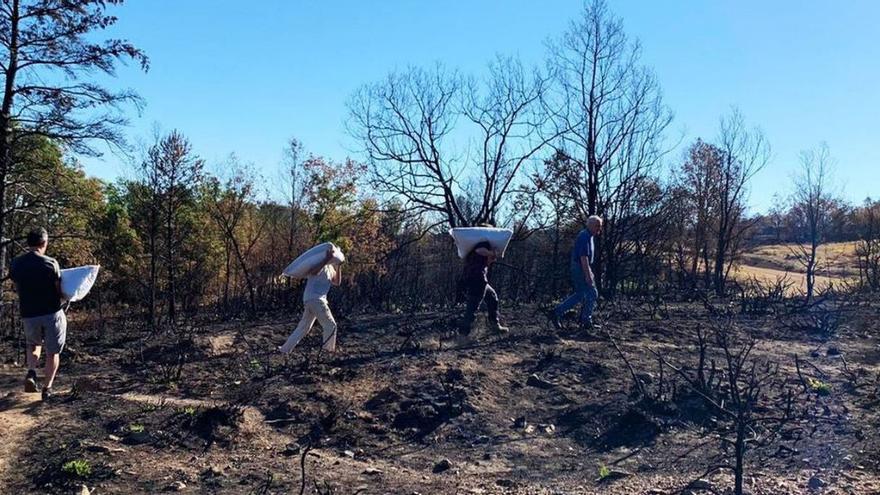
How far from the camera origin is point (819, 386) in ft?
23.5

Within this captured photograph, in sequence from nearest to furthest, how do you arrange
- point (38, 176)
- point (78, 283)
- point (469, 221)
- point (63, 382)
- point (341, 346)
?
point (78, 283) → point (63, 382) → point (341, 346) → point (38, 176) → point (469, 221)

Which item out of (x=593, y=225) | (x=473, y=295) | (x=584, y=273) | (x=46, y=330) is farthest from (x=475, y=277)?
(x=46, y=330)

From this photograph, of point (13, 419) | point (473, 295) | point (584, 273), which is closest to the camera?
point (13, 419)

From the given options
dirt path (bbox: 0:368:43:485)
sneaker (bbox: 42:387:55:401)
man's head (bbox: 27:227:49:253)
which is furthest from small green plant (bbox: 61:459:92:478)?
man's head (bbox: 27:227:49:253)

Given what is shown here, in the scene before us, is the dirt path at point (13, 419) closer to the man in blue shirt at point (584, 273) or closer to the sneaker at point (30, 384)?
the sneaker at point (30, 384)

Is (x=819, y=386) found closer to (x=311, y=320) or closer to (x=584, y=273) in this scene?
(x=584, y=273)

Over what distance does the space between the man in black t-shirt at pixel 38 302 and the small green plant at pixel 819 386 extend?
750cm

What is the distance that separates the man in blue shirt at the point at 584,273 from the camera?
31.9 feet

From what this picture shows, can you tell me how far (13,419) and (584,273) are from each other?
265 inches

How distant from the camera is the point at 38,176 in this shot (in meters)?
14.9

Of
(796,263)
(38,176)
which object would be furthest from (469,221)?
(796,263)

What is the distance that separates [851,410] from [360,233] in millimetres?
24771

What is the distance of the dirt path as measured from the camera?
5325mm

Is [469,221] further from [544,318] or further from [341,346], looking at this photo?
[341,346]
